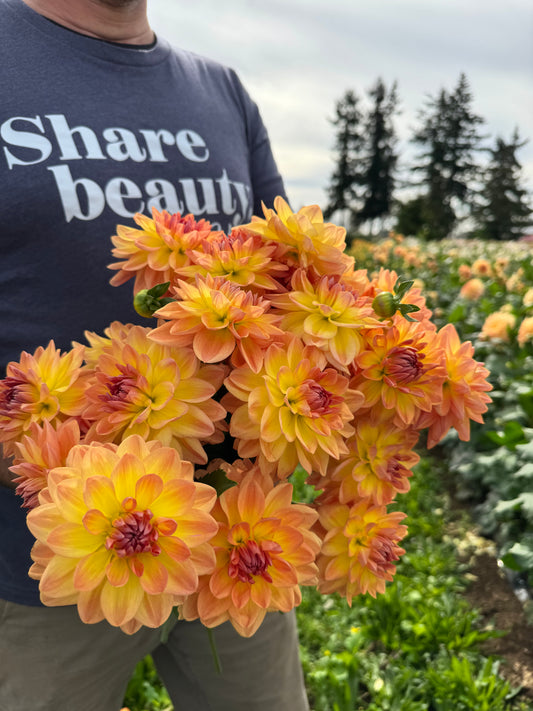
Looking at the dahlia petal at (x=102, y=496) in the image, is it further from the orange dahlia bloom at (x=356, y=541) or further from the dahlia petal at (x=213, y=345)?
the orange dahlia bloom at (x=356, y=541)

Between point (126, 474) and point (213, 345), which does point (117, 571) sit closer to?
point (126, 474)

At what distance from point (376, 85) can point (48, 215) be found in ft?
149

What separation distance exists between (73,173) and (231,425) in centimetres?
83

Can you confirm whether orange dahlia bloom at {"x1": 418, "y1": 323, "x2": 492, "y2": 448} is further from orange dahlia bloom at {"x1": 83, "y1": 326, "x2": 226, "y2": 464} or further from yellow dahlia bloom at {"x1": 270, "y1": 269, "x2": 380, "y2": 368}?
orange dahlia bloom at {"x1": 83, "y1": 326, "x2": 226, "y2": 464}

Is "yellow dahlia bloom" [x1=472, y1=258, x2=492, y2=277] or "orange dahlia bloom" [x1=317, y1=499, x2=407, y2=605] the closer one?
"orange dahlia bloom" [x1=317, y1=499, x2=407, y2=605]

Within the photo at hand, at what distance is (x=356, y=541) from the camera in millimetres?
704

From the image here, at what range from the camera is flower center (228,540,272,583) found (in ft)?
1.82

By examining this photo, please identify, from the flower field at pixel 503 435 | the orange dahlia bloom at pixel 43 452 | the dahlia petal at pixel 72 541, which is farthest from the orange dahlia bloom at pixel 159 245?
the flower field at pixel 503 435

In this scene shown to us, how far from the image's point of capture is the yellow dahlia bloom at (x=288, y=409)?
0.57 m

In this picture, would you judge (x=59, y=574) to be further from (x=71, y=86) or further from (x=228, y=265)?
(x=71, y=86)

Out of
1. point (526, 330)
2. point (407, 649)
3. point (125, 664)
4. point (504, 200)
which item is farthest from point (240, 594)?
point (504, 200)

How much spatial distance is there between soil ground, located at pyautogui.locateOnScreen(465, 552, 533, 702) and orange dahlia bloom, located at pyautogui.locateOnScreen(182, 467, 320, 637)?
2.19m

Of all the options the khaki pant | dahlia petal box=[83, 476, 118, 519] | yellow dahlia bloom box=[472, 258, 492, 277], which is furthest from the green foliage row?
yellow dahlia bloom box=[472, 258, 492, 277]

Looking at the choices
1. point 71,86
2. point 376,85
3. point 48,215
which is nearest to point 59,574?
point 48,215
